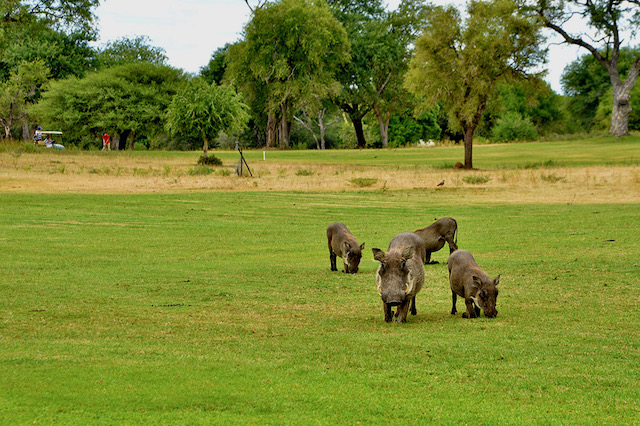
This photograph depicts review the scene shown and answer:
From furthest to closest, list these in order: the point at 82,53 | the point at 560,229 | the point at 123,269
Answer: the point at 82,53 < the point at 560,229 < the point at 123,269

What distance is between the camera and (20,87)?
78.9m

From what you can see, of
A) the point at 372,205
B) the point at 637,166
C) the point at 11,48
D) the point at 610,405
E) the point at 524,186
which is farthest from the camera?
the point at 11,48

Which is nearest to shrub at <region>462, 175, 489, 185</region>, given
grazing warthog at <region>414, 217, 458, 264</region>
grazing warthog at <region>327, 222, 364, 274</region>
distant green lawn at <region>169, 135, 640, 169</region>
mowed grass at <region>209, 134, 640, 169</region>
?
mowed grass at <region>209, 134, 640, 169</region>

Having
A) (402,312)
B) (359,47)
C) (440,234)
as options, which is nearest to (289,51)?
(359,47)

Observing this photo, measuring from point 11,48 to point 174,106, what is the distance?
38.3m

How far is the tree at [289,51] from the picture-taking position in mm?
86500

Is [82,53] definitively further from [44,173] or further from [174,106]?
[44,173]

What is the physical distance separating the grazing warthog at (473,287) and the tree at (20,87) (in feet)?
237

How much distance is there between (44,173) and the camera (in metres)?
46.5

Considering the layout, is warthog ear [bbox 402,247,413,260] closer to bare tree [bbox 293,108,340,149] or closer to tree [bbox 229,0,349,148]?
tree [bbox 229,0,349,148]

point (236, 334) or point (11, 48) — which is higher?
point (11, 48)

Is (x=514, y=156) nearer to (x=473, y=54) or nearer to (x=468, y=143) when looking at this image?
(x=468, y=143)

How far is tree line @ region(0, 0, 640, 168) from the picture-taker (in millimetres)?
51688

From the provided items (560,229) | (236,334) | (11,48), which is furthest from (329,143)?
(236,334)
